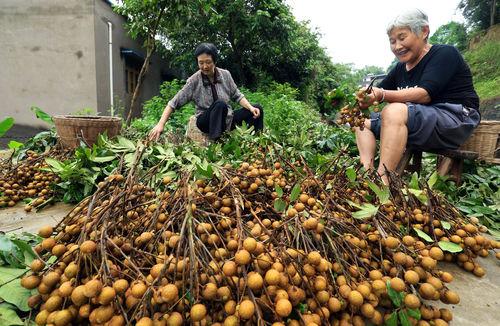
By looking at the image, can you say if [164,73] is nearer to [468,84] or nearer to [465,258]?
[468,84]

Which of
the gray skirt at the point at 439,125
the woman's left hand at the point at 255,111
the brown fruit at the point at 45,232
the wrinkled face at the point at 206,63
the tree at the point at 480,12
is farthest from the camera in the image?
the tree at the point at 480,12

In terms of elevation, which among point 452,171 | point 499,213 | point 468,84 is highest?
point 468,84

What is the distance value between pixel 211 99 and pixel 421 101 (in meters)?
1.91

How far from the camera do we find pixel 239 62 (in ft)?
28.6

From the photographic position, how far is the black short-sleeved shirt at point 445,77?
173cm

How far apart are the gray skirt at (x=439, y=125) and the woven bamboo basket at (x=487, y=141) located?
0.45 feet

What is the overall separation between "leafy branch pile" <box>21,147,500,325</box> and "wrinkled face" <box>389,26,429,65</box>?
115 centimetres

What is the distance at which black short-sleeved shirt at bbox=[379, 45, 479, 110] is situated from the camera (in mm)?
1728

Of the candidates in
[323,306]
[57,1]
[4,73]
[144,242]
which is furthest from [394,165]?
[4,73]

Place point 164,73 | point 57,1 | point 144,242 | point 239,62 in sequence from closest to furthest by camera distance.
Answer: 1. point 144,242
2. point 57,1
3. point 239,62
4. point 164,73

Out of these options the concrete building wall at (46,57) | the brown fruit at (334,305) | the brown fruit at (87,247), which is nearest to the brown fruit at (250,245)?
the brown fruit at (334,305)

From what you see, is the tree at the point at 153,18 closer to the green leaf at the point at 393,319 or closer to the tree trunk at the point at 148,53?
the tree trunk at the point at 148,53

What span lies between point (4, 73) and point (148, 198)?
702 centimetres

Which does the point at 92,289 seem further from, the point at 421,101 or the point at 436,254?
the point at 421,101
